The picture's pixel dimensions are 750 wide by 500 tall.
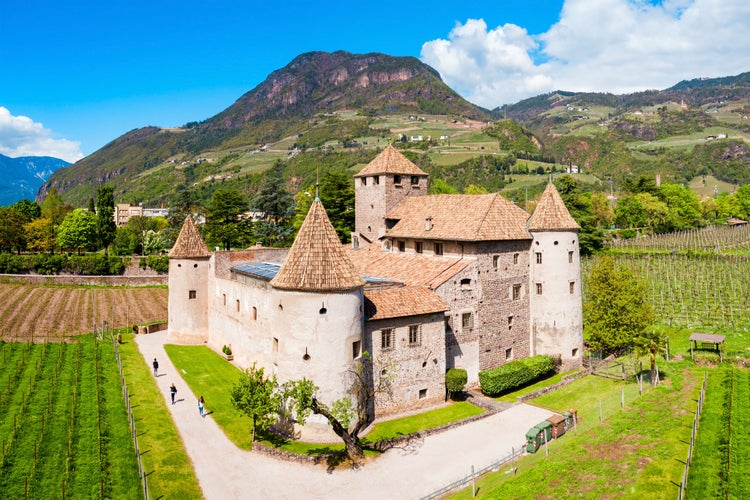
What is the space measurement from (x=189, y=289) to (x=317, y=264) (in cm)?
2697

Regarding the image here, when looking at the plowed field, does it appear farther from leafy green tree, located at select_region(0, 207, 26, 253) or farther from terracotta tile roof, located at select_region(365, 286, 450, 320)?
terracotta tile roof, located at select_region(365, 286, 450, 320)

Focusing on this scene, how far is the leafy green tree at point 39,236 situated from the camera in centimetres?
10019

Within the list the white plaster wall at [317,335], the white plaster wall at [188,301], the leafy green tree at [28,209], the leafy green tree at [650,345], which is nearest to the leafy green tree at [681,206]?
the leafy green tree at [650,345]

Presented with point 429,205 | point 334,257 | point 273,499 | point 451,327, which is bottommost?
point 273,499

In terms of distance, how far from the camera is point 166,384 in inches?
1495

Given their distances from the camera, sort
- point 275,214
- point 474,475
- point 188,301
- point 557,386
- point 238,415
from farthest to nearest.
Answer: point 275,214 → point 188,301 → point 557,386 → point 238,415 → point 474,475

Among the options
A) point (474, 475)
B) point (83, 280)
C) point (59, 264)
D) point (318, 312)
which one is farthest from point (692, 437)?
point (59, 264)

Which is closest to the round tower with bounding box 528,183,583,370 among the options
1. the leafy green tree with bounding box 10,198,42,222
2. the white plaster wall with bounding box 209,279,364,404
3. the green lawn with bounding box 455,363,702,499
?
the green lawn with bounding box 455,363,702,499

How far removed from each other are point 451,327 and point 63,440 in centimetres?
2373

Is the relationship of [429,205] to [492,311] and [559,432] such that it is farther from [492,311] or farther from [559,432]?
[559,432]

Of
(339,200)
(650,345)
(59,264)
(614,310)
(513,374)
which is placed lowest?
(513,374)

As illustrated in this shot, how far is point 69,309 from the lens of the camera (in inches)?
2596

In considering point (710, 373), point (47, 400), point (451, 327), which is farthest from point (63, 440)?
point (710, 373)

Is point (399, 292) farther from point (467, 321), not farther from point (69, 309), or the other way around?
point (69, 309)
